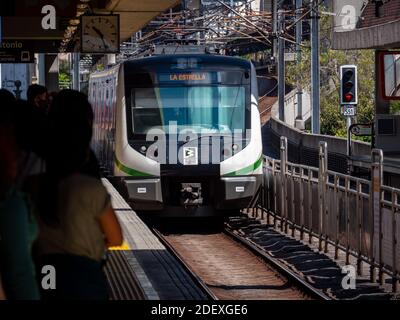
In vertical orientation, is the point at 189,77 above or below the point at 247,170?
above

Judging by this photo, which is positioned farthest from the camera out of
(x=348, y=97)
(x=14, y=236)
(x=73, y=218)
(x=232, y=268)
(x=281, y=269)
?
(x=348, y=97)

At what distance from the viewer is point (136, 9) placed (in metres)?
22.5

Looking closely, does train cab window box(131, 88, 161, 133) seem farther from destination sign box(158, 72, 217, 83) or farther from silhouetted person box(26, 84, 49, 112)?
silhouetted person box(26, 84, 49, 112)

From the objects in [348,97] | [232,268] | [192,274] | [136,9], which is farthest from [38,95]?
[348,97]

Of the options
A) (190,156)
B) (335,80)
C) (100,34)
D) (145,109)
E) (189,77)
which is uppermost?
(100,34)

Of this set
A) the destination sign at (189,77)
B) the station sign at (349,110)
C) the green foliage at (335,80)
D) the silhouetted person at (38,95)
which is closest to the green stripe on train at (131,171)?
the destination sign at (189,77)

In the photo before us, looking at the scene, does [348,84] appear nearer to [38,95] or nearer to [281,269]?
[281,269]

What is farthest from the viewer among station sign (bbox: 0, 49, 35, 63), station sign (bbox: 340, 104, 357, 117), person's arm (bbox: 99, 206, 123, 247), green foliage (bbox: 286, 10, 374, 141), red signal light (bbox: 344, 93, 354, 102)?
green foliage (bbox: 286, 10, 374, 141)

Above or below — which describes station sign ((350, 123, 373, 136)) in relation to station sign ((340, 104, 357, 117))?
below

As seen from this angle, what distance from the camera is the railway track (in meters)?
14.7

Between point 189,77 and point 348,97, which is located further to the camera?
point 348,97

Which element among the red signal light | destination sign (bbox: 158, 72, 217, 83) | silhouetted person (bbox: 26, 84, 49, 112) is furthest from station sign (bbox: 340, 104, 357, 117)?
silhouetted person (bbox: 26, 84, 49, 112)

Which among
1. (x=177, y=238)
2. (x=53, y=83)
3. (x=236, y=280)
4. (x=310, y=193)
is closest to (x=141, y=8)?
(x=177, y=238)

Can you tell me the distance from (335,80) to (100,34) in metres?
36.8
